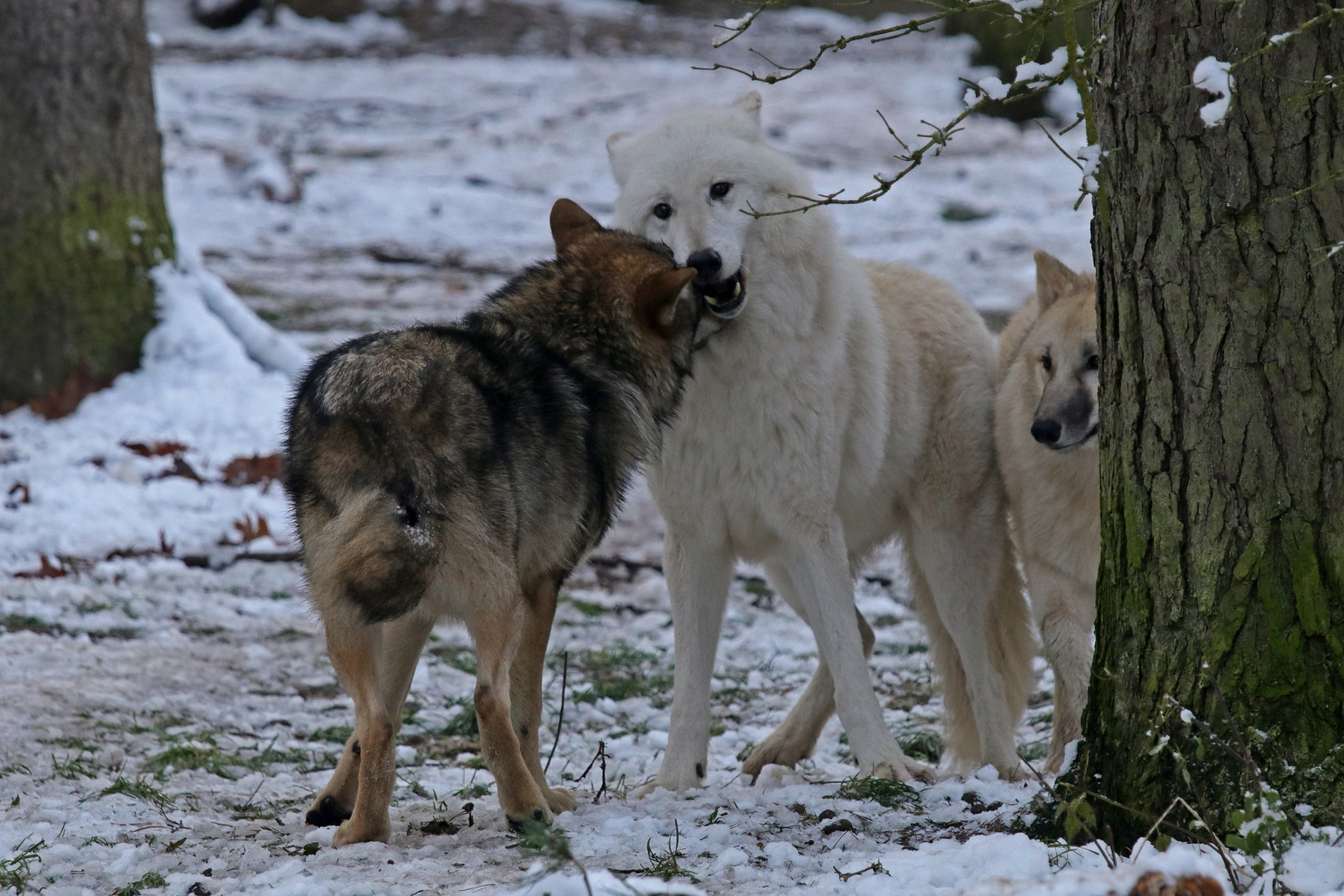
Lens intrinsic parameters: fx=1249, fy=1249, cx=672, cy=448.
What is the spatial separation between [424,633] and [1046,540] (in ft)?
7.39

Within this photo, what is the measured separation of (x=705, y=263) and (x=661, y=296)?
1.21 ft

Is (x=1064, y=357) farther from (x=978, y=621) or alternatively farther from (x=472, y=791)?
(x=472, y=791)

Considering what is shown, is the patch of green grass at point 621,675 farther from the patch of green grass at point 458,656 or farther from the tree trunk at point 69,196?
the tree trunk at point 69,196

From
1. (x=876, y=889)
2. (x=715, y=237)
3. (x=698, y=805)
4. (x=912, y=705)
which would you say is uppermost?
(x=715, y=237)

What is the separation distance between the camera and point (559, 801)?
147 inches

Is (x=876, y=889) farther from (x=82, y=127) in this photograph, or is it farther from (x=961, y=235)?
(x=961, y=235)

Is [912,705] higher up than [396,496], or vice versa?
[396,496]

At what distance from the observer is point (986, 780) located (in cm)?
387

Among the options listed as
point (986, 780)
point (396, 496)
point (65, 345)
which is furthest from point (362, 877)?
point (65, 345)

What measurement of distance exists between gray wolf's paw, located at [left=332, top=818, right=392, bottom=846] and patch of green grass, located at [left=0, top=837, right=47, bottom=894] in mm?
716

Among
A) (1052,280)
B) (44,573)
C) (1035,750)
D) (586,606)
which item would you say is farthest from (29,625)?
(1052,280)

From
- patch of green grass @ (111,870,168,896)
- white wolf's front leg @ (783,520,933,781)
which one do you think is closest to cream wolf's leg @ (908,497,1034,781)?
white wolf's front leg @ (783,520,933,781)

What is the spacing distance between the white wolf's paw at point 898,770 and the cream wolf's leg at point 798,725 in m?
0.50

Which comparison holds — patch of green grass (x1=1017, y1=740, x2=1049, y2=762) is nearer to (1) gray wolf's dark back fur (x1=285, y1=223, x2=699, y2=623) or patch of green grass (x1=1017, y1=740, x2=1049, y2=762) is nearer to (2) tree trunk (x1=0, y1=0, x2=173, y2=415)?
(1) gray wolf's dark back fur (x1=285, y1=223, x2=699, y2=623)
